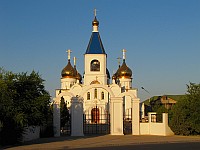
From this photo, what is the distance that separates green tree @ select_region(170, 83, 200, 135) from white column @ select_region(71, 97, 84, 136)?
7844 millimetres

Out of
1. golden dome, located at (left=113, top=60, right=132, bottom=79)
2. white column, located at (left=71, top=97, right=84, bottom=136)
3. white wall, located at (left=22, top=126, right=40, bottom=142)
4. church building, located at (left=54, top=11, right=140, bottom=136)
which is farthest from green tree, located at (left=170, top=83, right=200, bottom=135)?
golden dome, located at (left=113, top=60, right=132, bottom=79)

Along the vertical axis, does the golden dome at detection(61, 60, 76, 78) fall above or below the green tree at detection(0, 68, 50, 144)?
above

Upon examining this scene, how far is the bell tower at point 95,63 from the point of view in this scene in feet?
199

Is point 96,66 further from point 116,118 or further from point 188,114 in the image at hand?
point 188,114

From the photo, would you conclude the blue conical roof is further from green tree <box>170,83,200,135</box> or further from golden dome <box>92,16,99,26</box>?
green tree <box>170,83,200,135</box>

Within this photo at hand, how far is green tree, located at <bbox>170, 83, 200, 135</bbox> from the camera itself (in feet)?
105

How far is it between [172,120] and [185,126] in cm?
127

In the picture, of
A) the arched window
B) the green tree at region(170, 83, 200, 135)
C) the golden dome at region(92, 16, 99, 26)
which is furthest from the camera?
the golden dome at region(92, 16, 99, 26)

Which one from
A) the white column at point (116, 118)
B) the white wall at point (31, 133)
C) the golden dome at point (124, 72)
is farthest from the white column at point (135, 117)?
the golden dome at point (124, 72)

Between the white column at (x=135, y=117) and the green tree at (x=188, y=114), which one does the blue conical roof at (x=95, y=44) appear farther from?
the green tree at (x=188, y=114)

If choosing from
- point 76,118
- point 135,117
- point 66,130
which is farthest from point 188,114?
point 66,130

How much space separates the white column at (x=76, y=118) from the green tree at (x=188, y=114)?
7.84 metres

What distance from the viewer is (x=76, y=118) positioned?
3388cm

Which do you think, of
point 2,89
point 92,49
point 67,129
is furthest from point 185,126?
point 92,49
